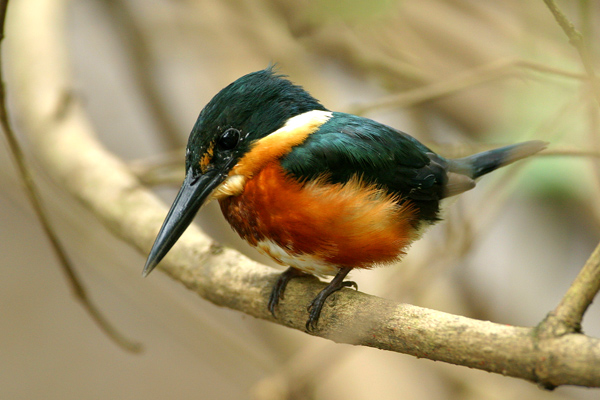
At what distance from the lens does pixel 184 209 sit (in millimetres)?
1545

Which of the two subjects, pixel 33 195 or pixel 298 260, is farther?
pixel 33 195

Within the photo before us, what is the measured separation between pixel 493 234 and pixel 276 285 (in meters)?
2.16

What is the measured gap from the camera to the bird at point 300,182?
149 centimetres

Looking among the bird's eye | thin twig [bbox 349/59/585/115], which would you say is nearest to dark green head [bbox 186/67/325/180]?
the bird's eye

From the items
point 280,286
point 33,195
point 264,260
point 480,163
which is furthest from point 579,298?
point 264,260

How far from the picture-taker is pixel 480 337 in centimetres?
105

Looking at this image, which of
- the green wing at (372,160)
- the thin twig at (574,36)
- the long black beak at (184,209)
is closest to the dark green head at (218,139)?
the long black beak at (184,209)

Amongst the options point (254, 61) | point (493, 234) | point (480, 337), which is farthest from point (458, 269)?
point (480, 337)

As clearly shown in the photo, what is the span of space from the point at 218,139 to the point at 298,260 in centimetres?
38

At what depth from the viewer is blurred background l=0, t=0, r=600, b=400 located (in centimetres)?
212

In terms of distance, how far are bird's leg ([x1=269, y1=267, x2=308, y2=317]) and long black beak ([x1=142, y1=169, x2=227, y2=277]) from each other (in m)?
0.29

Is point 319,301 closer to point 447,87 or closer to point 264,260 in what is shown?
point 447,87

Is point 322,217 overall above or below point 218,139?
below

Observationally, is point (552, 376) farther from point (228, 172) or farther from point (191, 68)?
point (191, 68)
